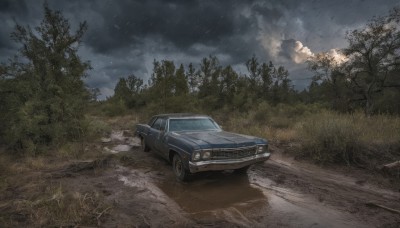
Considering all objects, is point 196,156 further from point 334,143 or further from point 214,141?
point 334,143

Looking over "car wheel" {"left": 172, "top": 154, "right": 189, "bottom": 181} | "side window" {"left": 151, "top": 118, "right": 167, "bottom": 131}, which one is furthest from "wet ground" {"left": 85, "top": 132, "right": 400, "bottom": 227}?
"side window" {"left": 151, "top": 118, "right": 167, "bottom": 131}

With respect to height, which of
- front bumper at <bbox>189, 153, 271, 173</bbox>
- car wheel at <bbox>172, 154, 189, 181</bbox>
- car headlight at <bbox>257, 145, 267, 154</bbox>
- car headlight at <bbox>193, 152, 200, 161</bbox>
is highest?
car headlight at <bbox>257, 145, 267, 154</bbox>

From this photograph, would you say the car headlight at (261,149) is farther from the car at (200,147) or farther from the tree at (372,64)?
the tree at (372,64)

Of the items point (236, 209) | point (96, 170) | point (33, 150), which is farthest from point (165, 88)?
point (236, 209)

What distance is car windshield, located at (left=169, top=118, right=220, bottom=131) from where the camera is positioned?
21.9ft

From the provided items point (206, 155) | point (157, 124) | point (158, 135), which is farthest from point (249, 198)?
point (157, 124)

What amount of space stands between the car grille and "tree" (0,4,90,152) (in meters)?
6.50

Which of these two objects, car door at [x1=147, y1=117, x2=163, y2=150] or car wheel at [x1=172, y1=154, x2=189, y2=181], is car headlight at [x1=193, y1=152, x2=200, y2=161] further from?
car door at [x1=147, y1=117, x2=163, y2=150]

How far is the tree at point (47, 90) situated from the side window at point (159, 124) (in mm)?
3999

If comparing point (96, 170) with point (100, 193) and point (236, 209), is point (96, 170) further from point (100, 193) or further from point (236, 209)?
point (236, 209)

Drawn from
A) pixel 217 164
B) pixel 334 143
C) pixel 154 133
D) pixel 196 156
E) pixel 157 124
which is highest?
pixel 157 124

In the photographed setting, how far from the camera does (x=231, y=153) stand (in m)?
5.28

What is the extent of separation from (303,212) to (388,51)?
23319 millimetres

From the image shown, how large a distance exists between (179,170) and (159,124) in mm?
2081
